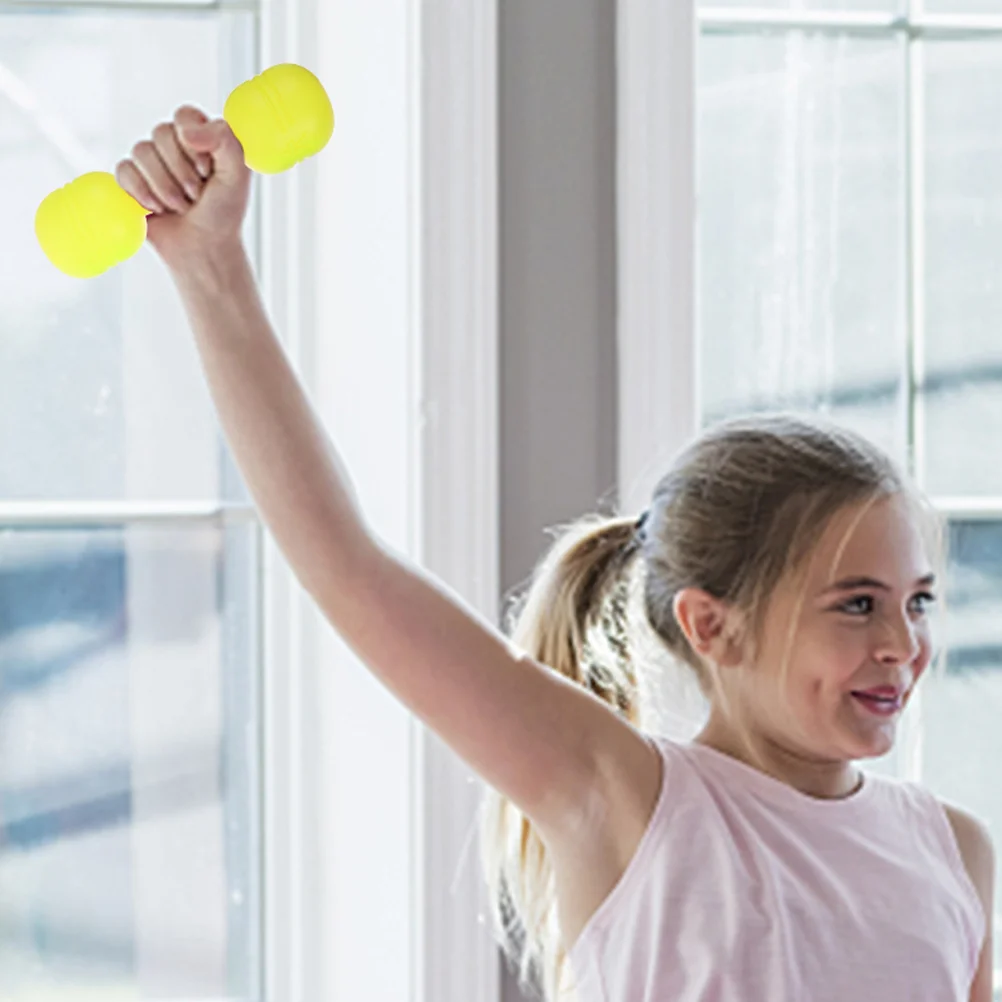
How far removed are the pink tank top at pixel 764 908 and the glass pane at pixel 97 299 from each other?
24.5 inches

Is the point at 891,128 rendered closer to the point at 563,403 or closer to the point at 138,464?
the point at 563,403

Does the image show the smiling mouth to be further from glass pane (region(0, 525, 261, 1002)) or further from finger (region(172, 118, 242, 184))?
glass pane (region(0, 525, 261, 1002))

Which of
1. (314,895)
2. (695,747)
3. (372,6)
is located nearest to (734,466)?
(695,747)

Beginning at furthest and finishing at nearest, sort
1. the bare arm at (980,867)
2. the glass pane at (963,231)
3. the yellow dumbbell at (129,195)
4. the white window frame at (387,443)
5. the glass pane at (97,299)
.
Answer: the glass pane at (963,231)
the glass pane at (97,299)
the white window frame at (387,443)
the bare arm at (980,867)
the yellow dumbbell at (129,195)

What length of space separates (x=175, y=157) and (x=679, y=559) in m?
0.43

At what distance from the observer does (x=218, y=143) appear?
973 millimetres

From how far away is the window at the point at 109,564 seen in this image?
1537 mm

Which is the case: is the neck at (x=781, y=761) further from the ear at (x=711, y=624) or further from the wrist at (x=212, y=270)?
the wrist at (x=212, y=270)

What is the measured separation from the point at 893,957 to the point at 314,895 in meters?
0.63

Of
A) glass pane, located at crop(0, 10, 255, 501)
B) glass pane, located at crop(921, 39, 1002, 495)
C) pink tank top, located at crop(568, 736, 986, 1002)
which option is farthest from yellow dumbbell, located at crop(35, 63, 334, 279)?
glass pane, located at crop(921, 39, 1002, 495)

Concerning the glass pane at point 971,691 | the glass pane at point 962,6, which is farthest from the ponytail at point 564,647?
the glass pane at point 962,6

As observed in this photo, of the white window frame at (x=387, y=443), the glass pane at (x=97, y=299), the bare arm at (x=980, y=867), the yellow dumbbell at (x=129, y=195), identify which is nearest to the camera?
the yellow dumbbell at (x=129, y=195)

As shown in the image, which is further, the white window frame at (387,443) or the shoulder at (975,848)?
the white window frame at (387,443)

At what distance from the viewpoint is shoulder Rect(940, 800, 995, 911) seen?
3.99 ft
